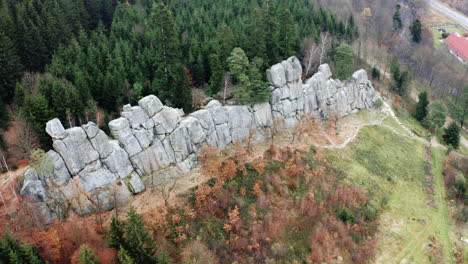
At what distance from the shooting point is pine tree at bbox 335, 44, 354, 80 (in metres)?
71.9

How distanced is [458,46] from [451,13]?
43694 mm

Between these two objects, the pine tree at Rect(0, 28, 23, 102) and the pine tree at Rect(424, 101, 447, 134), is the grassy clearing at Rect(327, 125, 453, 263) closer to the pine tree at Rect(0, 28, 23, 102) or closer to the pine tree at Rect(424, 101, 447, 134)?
the pine tree at Rect(424, 101, 447, 134)

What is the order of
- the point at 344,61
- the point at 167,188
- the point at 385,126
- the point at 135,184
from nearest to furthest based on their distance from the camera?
1. the point at 135,184
2. the point at 167,188
3. the point at 344,61
4. the point at 385,126

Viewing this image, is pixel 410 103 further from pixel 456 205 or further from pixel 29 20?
pixel 29 20

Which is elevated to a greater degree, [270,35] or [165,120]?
[270,35]

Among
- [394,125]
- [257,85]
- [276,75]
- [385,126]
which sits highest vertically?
[257,85]

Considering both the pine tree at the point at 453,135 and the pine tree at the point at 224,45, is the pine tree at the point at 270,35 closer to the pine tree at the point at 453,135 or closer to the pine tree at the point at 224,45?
the pine tree at the point at 224,45

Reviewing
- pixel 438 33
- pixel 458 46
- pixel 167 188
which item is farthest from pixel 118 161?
pixel 438 33

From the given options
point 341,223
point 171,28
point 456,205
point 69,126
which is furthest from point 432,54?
point 69,126

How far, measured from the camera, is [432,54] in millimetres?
109750

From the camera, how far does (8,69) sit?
51406 millimetres

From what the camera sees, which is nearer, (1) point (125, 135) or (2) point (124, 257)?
(2) point (124, 257)

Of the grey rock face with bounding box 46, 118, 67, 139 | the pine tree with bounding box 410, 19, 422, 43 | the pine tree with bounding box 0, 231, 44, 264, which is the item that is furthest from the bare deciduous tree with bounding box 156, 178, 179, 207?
the pine tree with bounding box 410, 19, 422, 43

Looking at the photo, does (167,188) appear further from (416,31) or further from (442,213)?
(416,31)
